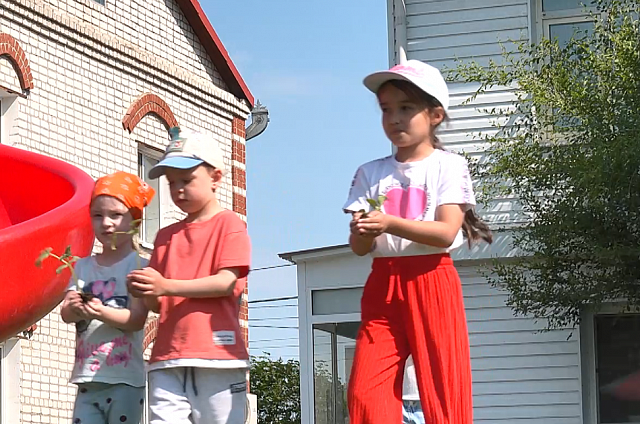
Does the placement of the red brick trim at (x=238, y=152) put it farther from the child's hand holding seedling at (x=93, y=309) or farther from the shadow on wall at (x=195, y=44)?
the child's hand holding seedling at (x=93, y=309)

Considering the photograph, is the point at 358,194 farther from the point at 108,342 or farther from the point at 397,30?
the point at 397,30

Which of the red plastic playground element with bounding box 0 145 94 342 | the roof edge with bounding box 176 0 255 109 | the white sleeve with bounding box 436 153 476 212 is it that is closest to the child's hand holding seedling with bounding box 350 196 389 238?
the white sleeve with bounding box 436 153 476 212

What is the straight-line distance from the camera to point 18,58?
14.0 meters

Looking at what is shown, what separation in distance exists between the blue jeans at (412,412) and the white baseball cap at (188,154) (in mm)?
1262

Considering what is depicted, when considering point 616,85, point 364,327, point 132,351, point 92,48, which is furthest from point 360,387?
point 92,48

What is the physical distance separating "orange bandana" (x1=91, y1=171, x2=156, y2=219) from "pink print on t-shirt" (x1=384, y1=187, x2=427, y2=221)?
112 centimetres

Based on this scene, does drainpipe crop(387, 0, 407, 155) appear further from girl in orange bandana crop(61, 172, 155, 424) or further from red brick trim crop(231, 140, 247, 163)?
girl in orange bandana crop(61, 172, 155, 424)

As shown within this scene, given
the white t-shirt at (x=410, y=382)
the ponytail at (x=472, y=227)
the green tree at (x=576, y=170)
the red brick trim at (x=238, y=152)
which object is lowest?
the white t-shirt at (x=410, y=382)

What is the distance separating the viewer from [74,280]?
5.45 meters

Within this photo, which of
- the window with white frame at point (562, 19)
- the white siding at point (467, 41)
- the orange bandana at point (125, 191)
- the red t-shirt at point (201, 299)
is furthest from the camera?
the white siding at point (467, 41)

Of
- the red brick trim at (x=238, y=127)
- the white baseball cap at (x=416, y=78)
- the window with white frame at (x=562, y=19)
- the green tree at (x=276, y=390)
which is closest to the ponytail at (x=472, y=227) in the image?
the white baseball cap at (x=416, y=78)

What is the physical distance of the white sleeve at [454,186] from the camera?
506 cm

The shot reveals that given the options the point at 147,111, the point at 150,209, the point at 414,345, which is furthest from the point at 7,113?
the point at 414,345

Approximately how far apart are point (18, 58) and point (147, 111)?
2.94 m
